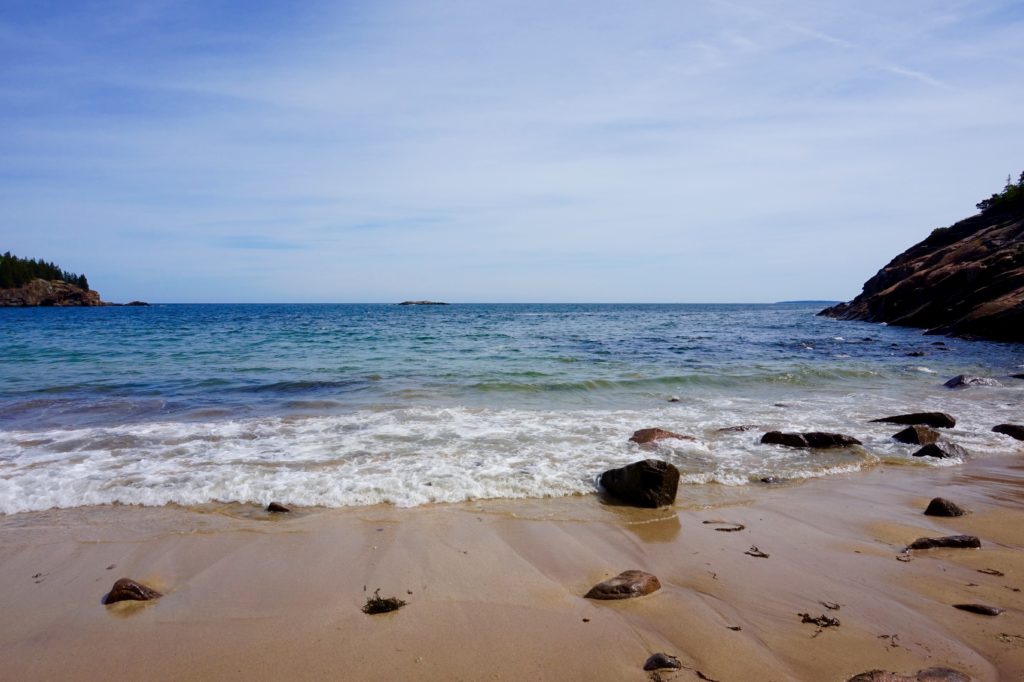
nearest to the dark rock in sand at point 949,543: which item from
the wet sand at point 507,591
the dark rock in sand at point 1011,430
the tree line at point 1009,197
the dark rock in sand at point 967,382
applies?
the wet sand at point 507,591

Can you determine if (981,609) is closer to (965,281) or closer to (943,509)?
(943,509)

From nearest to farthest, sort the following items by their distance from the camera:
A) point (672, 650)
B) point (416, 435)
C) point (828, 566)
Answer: point (672, 650) < point (828, 566) < point (416, 435)

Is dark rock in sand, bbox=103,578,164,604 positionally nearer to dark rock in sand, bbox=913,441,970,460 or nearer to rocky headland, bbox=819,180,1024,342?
dark rock in sand, bbox=913,441,970,460

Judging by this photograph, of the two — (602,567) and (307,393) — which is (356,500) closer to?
(602,567)

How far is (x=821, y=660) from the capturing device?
10.8 ft

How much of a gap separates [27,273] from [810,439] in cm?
12515

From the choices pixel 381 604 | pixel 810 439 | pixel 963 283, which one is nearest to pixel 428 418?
pixel 810 439

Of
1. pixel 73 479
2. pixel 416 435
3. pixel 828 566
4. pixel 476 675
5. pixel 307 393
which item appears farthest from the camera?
pixel 307 393

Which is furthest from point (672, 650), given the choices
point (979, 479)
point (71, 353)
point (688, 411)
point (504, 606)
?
point (71, 353)

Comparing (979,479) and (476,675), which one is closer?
(476,675)

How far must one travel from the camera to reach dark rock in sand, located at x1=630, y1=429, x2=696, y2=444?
8.90m

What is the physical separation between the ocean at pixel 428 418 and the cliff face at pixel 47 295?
9723 cm

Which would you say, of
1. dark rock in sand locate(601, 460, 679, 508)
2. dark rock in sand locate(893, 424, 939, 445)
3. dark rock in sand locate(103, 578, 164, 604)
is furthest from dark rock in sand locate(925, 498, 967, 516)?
dark rock in sand locate(103, 578, 164, 604)

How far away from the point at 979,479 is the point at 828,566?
166 inches
